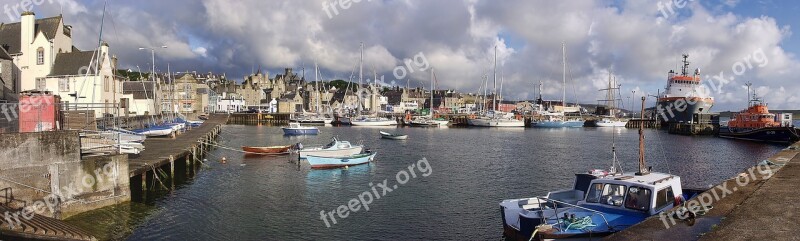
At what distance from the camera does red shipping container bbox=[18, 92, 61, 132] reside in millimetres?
20484

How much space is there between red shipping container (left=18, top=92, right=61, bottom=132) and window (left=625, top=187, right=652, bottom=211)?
71.9 feet

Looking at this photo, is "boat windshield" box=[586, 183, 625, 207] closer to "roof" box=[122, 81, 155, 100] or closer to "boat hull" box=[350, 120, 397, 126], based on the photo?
"roof" box=[122, 81, 155, 100]

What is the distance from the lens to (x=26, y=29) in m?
49.6

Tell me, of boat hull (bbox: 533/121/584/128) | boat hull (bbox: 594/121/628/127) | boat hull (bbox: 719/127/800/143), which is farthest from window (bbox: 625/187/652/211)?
boat hull (bbox: 594/121/628/127)

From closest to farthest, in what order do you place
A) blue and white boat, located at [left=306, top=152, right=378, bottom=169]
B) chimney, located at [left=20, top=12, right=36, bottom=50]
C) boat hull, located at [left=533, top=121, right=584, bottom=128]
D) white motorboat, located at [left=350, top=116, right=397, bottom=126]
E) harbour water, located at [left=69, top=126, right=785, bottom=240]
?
harbour water, located at [left=69, top=126, right=785, bottom=240] < blue and white boat, located at [left=306, top=152, right=378, bottom=169] < chimney, located at [left=20, top=12, right=36, bottom=50] < white motorboat, located at [left=350, top=116, right=397, bottom=126] < boat hull, located at [left=533, top=121, right=584, bottom=128]

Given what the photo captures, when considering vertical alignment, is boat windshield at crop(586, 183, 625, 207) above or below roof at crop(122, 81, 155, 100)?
below

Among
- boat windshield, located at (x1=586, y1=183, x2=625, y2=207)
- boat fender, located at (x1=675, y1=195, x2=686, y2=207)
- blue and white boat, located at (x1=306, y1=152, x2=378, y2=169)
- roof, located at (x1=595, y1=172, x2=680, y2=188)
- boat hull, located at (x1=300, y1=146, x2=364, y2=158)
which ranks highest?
roof, located at (x1=595, y1=172, x2=680, y2=188)

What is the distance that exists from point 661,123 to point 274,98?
120 metres

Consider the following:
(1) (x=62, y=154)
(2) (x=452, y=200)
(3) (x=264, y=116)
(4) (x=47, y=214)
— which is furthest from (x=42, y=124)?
(3) (x=264, y=116)

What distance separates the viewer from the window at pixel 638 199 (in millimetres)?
15800

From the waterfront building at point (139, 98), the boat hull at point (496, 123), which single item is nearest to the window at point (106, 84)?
the waterfront building at point (139, 98)

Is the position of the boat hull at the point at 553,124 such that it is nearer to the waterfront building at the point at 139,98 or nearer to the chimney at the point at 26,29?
the waterfront building at the point at 139,98

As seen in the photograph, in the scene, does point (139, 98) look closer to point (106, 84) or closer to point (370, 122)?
point (106, 84)

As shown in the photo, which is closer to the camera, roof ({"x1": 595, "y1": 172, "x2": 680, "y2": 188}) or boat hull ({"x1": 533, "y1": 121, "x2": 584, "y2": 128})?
roof ({"x1": 595, "y1": 172, "x2": 680, "y2": 188})
